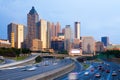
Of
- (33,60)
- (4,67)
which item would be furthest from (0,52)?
(4,67)

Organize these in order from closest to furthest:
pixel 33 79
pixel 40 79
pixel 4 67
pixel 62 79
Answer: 1. pixel 33 79
2. pixel 40 79
3. pixel 62 79
4. pixel 4 67

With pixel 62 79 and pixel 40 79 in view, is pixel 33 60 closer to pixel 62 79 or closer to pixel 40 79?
pixel 62 79

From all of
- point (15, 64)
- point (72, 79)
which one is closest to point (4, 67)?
point (15, 64)

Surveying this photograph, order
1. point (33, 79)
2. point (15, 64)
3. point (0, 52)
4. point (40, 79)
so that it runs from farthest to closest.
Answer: point (0, 52) < point (15, 64) < point (40, 79) < point (33, 79)

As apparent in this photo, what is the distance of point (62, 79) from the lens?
3098 inches

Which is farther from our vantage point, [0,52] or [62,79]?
[0,52]

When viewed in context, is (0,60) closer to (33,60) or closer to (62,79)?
(33,60)

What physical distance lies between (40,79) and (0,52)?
143809 mm

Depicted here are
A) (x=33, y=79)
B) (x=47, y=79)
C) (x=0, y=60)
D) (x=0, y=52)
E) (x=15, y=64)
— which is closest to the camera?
(x=33, y=79)

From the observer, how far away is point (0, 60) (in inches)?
6275

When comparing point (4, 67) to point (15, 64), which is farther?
point (15, 64)

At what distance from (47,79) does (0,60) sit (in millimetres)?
95432

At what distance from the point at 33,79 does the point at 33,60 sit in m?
133

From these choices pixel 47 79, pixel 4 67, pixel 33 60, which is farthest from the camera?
pixel 33 60
